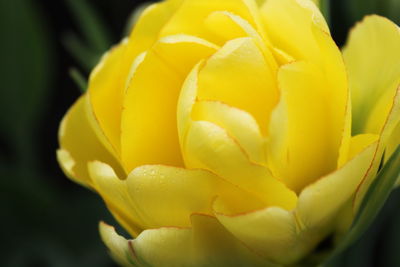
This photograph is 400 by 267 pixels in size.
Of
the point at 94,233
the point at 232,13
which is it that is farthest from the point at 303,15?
the point at 94,233

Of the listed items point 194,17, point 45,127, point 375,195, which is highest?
point 194,17

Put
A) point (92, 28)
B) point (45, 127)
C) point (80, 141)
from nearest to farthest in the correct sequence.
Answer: point (80, 141)
point (92, 28)
point (45, 127)

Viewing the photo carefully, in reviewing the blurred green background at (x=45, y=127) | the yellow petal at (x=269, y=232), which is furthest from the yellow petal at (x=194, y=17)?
the blurred green background at (x=45, y=127)

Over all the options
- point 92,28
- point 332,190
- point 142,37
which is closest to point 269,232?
point 332,190

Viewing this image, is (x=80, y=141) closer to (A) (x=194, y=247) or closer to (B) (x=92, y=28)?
(A) (x=194, y=247)

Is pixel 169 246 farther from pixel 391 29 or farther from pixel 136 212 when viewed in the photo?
pixel 391 29

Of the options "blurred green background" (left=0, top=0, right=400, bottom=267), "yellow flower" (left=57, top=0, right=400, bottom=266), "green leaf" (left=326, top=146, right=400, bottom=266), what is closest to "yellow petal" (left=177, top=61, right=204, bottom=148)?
"yellow flower" (left=57, top=0, right=400, bottom=266)
